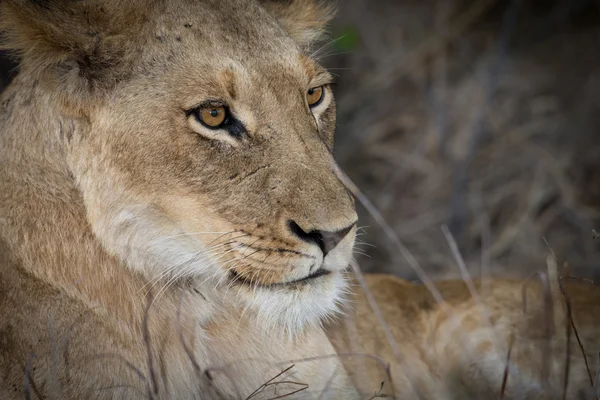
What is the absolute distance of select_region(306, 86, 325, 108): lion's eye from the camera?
9.07 feet

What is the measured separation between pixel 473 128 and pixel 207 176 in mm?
3349

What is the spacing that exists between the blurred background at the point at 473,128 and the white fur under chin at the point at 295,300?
2.03 meters

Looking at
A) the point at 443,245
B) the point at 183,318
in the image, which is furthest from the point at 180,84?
the point at 443,245

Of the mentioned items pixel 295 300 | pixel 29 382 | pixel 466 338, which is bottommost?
pixel 466 338

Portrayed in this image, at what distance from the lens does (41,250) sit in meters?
2.46

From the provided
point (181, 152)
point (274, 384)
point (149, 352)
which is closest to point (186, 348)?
point (149, 352)

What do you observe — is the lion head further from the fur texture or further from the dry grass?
the dry grass

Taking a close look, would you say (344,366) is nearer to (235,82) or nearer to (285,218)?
(285,218)

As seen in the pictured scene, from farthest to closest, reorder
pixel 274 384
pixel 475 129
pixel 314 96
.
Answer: pixel 475 129, pixel 314 96, pixel 274 384

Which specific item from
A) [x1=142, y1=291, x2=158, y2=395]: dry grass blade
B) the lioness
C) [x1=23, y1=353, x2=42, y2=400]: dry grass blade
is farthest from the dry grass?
[x1=23, y1=353, x2=42, y2=400]: dry grass blade

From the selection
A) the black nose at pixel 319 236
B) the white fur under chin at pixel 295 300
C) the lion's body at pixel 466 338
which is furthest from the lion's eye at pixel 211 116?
the lion's body at pixel 466 338

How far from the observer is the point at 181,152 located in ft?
8.01

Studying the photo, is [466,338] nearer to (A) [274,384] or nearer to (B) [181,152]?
(A) [274,384]

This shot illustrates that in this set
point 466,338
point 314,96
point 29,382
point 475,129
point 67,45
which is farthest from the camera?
point 475,129
